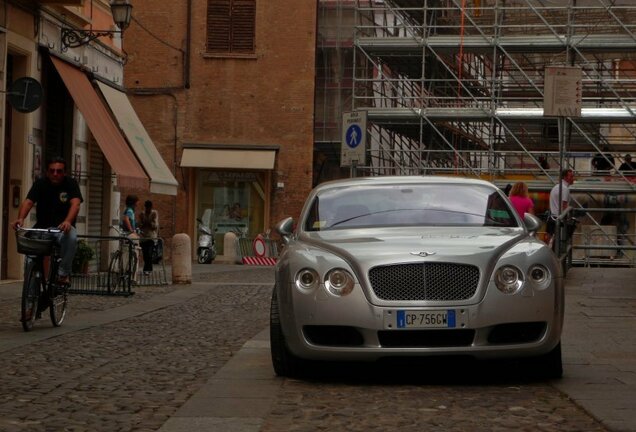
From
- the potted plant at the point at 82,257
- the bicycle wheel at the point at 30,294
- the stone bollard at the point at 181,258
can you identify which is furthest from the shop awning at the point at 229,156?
the bicycle wheel at the point at 30,294

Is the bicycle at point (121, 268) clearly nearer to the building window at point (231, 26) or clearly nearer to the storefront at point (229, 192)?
the storefront at point (229, 192)

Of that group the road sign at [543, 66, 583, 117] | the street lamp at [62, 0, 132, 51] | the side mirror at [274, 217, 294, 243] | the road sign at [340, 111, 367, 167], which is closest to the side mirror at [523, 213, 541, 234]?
the side mirror at [274, 217, 294, 243]

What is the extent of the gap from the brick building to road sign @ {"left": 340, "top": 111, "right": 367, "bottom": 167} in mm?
17590

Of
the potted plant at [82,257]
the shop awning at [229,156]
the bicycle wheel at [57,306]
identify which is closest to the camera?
the bicycle wheel at [57,306]

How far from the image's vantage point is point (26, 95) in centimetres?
1742

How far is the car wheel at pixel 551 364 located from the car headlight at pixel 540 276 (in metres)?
0.46

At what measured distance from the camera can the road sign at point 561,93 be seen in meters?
17.2

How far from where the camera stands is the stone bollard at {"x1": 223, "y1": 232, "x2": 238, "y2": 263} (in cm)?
3769

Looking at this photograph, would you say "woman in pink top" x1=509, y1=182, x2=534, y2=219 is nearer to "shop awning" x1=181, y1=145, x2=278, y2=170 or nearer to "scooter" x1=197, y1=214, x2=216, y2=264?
"scooter" x1=197, y1=214, x2=216, y2=264

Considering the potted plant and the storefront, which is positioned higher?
the storefront

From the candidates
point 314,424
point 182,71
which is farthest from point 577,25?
Answer: point 314,424

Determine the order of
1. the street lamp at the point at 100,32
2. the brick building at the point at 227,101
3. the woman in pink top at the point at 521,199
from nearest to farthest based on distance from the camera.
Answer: the woman in pink top at the point at 521,199 < the street lamp at the point at 100,32 < the brick building at the point at 227,101

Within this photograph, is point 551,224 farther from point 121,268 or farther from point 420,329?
point 420,329

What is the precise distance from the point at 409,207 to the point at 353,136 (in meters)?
11.3
